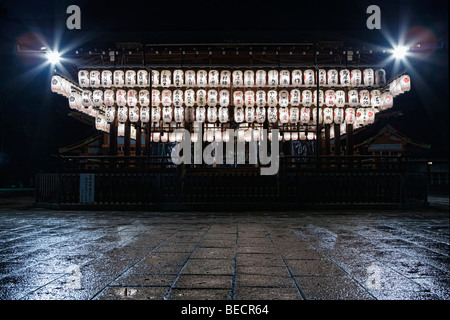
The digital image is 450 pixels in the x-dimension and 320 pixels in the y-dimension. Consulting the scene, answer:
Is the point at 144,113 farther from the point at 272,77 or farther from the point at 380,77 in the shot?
the point at 380,77

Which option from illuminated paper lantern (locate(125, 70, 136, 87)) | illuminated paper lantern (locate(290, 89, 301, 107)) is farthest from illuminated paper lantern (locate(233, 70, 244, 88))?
illuminated paper lantern (locate(125, 70, 136, 87))

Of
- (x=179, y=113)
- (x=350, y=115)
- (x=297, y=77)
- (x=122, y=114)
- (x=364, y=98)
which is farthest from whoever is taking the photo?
(x=179, y=113)

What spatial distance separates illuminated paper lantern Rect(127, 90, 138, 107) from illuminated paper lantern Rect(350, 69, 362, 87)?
31.6ft

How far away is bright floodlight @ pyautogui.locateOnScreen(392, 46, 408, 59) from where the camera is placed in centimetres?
1268

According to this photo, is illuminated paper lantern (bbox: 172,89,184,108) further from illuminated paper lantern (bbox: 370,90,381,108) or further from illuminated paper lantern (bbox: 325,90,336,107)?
illuminated paper lantern (bbox: 370,90,381,108)

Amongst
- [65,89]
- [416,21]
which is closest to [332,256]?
[65,89]

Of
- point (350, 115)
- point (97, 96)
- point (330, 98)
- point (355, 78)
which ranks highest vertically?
point (355, 78)

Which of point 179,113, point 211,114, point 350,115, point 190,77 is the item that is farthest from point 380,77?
point 179,113

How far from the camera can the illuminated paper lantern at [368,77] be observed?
13.4 metres

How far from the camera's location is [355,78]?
13414 millimetres

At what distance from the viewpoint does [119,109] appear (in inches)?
569

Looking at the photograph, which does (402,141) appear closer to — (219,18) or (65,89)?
(219,18)

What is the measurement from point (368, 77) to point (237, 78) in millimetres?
5698
